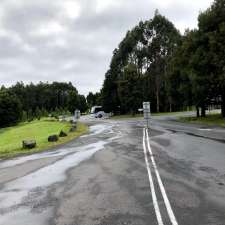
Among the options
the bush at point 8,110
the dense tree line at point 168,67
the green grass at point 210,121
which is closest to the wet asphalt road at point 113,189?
the green grass at point 210,121

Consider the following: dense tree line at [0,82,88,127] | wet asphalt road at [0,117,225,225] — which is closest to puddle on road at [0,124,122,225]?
wet asphalt road at [0,117,225,225]

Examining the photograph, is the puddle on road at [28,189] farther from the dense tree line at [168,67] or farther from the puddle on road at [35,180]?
the dense tree line at [168,67]

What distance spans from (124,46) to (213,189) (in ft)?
264

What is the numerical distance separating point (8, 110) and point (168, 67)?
1365 inches

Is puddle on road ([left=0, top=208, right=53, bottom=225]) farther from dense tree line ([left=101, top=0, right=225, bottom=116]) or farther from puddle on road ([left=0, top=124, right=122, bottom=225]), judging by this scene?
dense tree line ([left=101, top=0, right=225, bottom=116])

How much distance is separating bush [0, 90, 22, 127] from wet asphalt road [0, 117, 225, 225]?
242 ft

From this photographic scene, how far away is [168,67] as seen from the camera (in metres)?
78.8

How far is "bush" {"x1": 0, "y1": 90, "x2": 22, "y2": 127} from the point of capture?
89375 mm

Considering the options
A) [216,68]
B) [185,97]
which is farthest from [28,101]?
[216,68]

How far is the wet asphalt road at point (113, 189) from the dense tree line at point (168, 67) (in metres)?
25.7

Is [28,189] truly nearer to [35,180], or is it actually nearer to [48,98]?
[35,180]

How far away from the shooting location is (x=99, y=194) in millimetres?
9797

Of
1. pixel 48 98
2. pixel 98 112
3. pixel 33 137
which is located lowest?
pixel 33 137

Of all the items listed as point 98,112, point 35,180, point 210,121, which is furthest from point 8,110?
point 35,180
